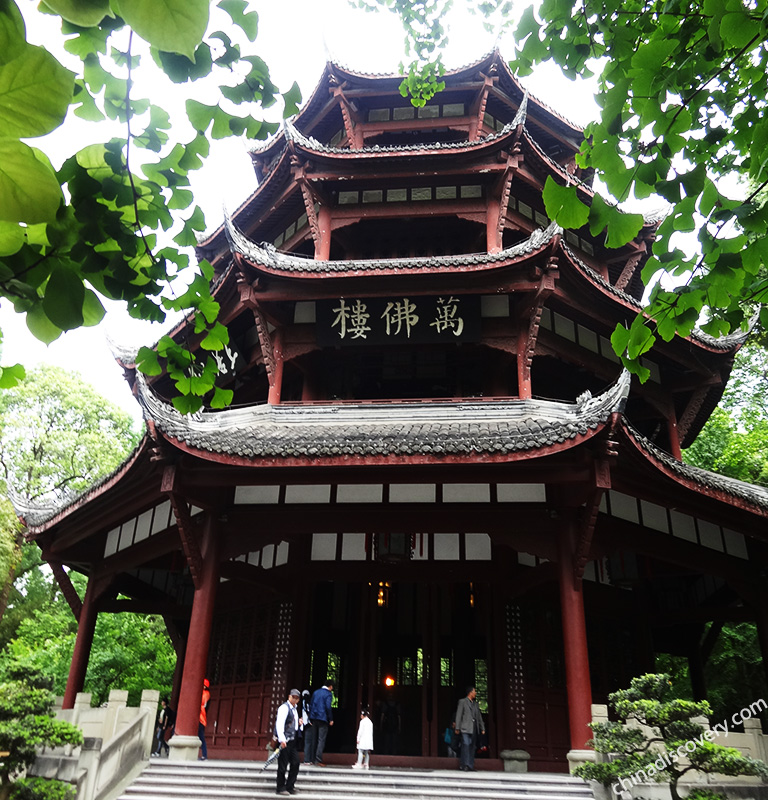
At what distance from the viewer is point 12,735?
26.5 ft

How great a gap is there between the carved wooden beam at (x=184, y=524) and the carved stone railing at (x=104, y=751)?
186cm

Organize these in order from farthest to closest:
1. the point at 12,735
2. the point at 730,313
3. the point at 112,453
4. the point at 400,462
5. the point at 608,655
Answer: the point at 112,453, the point at 608,655, the point at 400,462, the point at 12,735, the point at 730,313

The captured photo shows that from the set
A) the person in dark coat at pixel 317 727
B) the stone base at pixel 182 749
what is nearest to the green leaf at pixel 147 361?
the stone base at pixel 182 749

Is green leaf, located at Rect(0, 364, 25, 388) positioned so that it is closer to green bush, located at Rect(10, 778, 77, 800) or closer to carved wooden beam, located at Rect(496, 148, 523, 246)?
green bush, located at Rect(10, 778, 77, 800)

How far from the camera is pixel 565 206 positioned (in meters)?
2.61

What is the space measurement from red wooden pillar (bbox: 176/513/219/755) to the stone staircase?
1.88 ft

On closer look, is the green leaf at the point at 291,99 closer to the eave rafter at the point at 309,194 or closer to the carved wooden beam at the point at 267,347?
the carved wooden beam at the point at 267,347

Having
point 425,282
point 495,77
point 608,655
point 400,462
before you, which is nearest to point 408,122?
point 495,77

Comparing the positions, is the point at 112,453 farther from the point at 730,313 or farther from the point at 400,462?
the point at 730,313

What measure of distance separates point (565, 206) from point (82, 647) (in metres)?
13.3

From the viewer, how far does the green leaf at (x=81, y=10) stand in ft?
4.16

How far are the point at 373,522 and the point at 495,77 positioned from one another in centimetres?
1084

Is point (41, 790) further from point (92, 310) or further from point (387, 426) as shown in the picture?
point (92, 310)

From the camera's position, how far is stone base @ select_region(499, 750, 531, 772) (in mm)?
9811
